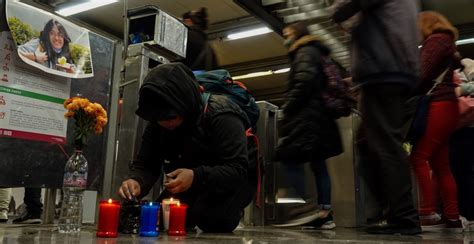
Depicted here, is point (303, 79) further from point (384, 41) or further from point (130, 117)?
point (130, 117)

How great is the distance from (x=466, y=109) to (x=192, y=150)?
1636mm

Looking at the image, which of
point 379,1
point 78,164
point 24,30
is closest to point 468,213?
point 379,1

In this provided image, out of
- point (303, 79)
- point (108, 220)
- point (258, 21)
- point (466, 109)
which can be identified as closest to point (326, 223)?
point (303, 79)

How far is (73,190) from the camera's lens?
189cm

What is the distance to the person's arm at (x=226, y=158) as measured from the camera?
1709mm

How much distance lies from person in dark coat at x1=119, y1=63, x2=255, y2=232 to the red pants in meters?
1.04

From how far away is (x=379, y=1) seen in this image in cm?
189

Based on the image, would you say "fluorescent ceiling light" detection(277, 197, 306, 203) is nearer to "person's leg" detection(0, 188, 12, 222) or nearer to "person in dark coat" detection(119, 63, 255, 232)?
"person in dark coat" detection(119, 63, 255, 232)

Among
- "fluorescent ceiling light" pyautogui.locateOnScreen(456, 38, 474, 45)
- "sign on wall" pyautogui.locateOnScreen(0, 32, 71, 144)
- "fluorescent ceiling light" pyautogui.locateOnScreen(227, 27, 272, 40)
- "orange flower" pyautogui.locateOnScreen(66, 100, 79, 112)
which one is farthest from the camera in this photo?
"fluorescent ceiling light" pyautogui.locateOnScreen(227, 27, 272, 40)

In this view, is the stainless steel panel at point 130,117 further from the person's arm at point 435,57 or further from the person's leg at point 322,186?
the person's arm at point 435,57

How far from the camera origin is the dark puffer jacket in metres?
2.49

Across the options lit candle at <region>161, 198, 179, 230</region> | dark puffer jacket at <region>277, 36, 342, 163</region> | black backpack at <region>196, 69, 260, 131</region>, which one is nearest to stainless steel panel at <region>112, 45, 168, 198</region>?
black backpack at <region>196, 69, 260, 131</region>

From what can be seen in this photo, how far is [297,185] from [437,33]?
1.21m

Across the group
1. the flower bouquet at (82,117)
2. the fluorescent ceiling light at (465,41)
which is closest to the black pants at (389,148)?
the flower bouquet at (82,117)
